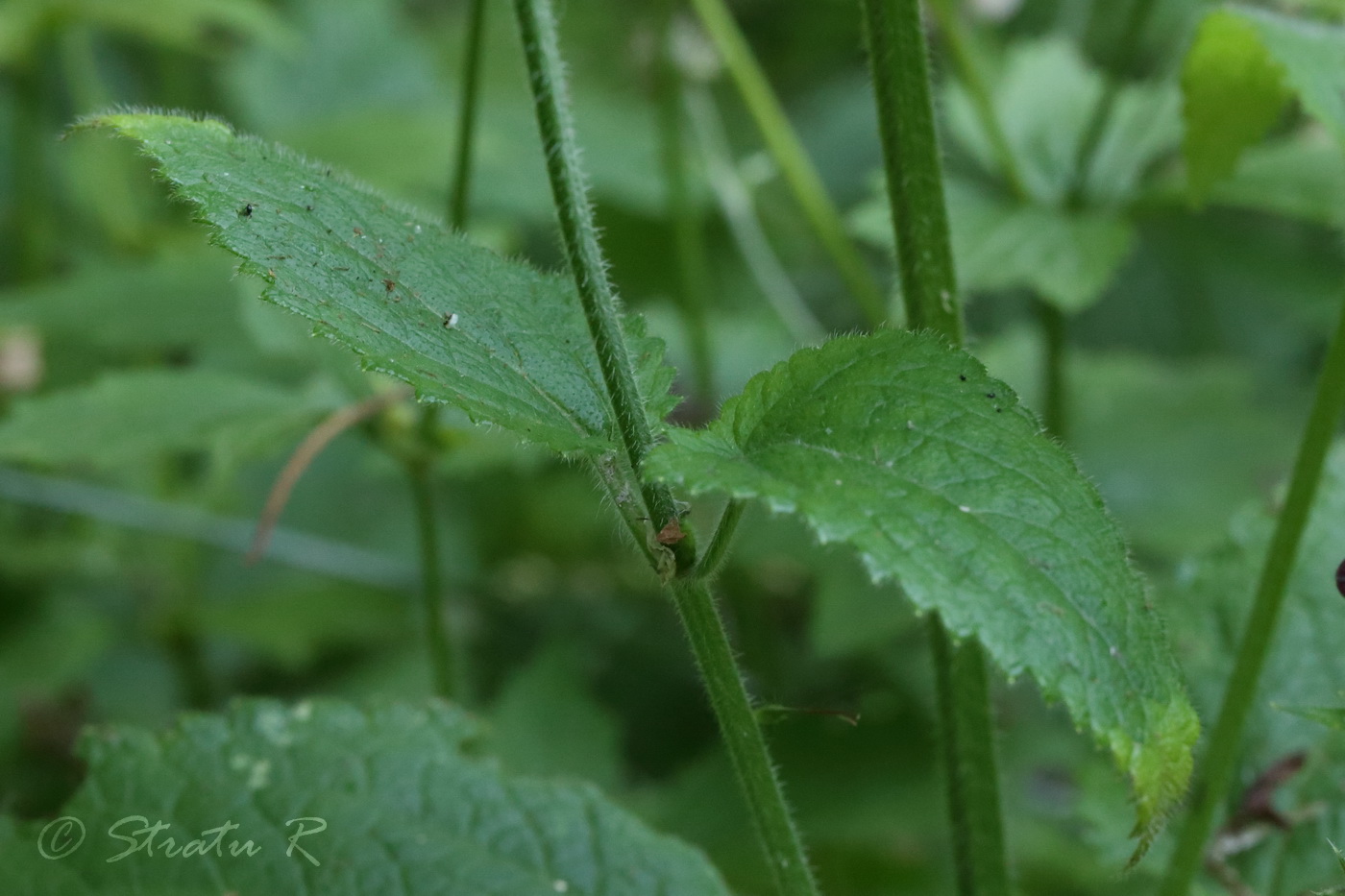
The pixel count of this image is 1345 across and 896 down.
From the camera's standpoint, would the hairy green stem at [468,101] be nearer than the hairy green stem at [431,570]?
Yes

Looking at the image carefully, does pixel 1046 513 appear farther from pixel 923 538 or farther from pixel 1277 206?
pixel 1277 206

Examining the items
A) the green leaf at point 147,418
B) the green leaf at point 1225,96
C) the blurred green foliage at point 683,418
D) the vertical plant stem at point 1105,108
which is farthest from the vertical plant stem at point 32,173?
the green leaf at point 1225,96

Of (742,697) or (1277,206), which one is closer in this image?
(742,697)

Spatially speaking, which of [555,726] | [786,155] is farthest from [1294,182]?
[555,726]

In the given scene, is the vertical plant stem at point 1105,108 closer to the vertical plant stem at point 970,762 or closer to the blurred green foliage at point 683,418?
the blurred green foliage at point 683,418

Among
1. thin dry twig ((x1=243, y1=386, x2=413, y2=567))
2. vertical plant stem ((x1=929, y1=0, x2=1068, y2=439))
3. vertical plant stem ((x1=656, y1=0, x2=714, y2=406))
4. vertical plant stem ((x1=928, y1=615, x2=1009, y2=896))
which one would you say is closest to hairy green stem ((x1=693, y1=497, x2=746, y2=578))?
vertical plant stem ((x1=928, y1=615, x2=1009, y2=896))

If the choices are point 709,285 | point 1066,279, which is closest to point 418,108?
point 709,285
